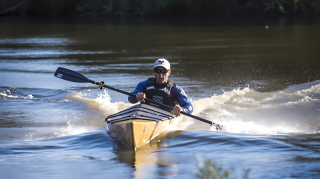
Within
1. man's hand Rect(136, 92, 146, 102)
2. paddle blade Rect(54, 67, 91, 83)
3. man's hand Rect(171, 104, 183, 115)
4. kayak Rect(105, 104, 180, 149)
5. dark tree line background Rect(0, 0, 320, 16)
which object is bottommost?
kayak Rect(105, 104, 180, 149)

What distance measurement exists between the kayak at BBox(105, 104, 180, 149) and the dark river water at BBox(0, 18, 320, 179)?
0.47 feet

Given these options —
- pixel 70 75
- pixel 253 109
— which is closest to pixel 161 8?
pixel 253 109

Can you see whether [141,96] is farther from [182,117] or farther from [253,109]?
[253,109]

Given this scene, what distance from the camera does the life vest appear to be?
26.0ft

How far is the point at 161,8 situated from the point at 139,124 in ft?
124

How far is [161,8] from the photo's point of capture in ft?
141

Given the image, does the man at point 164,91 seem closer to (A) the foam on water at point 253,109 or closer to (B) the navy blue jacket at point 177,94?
(B) the navy blue jacket at point 177,94

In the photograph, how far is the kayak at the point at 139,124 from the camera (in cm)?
635

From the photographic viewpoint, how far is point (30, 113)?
9.43 metres

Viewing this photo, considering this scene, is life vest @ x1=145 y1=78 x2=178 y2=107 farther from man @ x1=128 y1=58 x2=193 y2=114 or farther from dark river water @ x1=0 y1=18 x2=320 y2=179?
dark river water @ x1=0 y1=18 x2=320 y2=179

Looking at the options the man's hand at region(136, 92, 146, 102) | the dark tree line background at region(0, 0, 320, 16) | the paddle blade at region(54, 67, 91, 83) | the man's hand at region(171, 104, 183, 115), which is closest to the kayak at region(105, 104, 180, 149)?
the man's hand at region(171, 104, 183, 115)

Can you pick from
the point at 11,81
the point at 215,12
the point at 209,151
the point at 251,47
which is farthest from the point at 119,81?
the point at 215,12

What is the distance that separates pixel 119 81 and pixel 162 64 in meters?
4.97

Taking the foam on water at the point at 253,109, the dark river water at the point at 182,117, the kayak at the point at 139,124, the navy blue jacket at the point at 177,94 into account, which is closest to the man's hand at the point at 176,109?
the kayak at the point at 139,124
